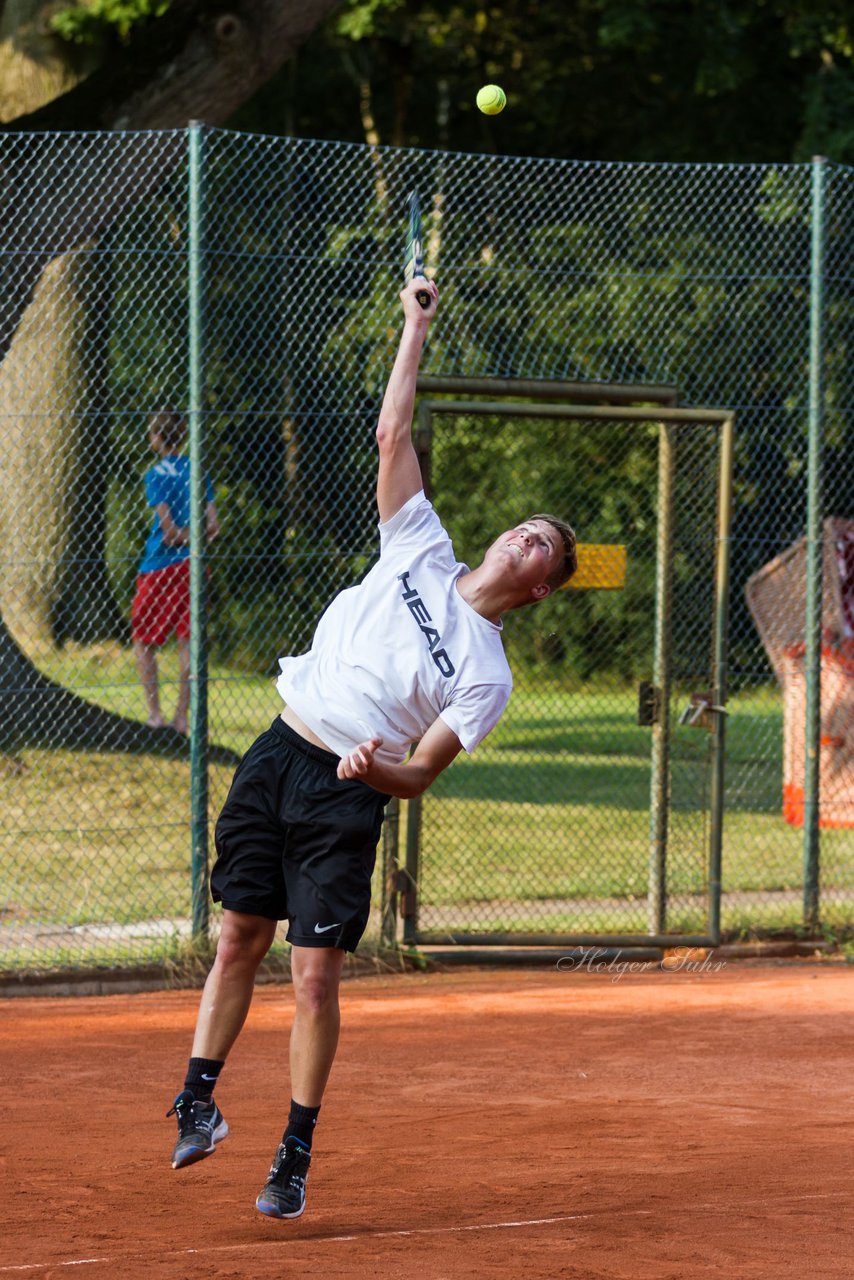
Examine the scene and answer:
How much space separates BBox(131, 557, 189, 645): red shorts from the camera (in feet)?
30.2

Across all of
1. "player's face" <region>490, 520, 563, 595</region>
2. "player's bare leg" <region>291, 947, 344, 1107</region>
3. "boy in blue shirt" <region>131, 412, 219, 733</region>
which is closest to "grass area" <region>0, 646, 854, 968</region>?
"boy in blue shirt" <region>131, 412, 219, 733</region>

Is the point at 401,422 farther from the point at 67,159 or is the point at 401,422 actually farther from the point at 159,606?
the point at 159,606

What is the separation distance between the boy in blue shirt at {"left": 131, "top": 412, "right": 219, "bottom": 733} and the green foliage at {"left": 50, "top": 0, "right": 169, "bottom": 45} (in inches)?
A: 160

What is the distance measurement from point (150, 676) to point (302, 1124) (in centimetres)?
509

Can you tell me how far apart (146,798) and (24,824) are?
30.5 inches

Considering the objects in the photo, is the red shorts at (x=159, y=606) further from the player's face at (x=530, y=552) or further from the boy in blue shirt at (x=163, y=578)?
the player's face at (x=530, y=552)

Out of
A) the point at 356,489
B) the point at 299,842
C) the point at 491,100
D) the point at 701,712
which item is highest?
the point at 491,100

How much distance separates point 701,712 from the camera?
827 cm

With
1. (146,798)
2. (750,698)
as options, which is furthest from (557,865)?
(146,798)

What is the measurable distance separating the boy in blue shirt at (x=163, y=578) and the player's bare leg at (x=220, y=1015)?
3942 millimetres

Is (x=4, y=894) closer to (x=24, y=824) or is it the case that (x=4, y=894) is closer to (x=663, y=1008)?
(x=24, y=824)

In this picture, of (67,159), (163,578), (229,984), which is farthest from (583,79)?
(229,984)

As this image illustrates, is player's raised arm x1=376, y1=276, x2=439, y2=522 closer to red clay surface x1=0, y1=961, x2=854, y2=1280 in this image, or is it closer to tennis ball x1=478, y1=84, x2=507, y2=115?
tennis ball x1=478, y1=84, x2=507, y2=115

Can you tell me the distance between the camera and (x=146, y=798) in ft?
→ 32.2
